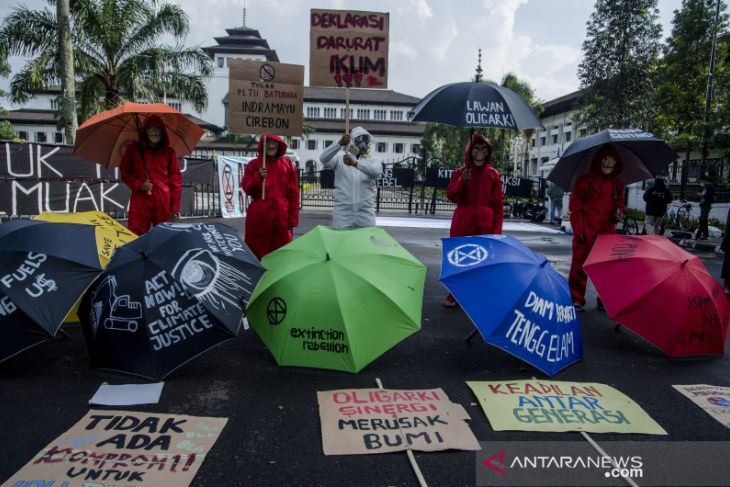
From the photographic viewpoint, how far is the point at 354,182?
17.5 feet

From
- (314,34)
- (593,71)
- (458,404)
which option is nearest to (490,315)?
(458,404)

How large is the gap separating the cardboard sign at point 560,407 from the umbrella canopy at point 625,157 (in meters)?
2.79

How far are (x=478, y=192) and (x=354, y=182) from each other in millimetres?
1393

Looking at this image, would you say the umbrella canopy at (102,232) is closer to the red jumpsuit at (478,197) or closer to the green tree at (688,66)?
the red jumpsuit at (478,197)

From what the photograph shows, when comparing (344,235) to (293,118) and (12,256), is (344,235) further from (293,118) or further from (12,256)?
(12,256)

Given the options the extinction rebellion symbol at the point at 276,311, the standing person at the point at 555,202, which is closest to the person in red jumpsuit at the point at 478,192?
the extinction rebellion symbol at the point at 276,311

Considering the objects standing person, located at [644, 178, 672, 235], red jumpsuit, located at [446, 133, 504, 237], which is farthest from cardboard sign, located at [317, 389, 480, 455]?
standing person, located at [644, 178, 672, 235]

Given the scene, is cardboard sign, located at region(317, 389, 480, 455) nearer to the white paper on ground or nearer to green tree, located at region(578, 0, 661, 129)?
the white paper on ground

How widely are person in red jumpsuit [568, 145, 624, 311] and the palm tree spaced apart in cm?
1781

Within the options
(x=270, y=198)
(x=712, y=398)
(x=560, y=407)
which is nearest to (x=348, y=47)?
(x=270, y=198)

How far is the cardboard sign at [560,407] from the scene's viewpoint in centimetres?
314

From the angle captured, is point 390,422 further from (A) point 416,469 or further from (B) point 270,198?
(B) point 270,198

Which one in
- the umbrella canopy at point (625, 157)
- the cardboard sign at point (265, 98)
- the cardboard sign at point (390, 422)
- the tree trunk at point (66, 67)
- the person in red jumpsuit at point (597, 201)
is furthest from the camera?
the tree trunk at point (66, 67)

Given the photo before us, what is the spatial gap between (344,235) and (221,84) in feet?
251
